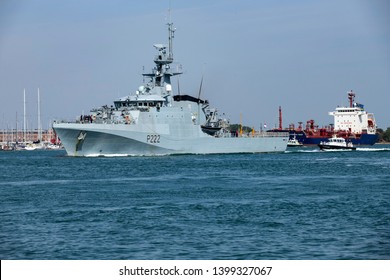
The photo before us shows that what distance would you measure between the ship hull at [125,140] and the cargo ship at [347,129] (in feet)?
194

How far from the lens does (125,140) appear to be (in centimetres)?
5975

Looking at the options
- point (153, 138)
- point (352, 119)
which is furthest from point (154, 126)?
point (352, 119)

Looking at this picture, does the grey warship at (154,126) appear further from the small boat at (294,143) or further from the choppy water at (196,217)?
the small boat at (294,143)

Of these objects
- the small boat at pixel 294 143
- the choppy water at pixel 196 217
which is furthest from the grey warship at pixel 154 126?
the small boat at pixel 294 143

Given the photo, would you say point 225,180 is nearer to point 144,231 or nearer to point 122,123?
point 144,231

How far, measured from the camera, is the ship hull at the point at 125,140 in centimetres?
5847

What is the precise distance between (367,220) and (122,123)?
133 feet

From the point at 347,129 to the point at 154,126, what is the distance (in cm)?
8479

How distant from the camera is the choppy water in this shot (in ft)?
56.7

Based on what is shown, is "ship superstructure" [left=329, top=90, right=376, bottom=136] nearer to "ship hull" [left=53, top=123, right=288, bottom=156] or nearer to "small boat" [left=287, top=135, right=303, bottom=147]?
"small boat" [left=287, top=135, right=303, bottom=147]

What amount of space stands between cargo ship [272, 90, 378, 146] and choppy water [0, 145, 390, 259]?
89.0 m

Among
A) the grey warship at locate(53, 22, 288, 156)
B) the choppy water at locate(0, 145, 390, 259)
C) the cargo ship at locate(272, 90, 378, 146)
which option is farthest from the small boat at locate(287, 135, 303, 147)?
the choppy water at locate(0, 145, 390, 259)

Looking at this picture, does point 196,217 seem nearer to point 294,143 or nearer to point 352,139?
point 294,143
